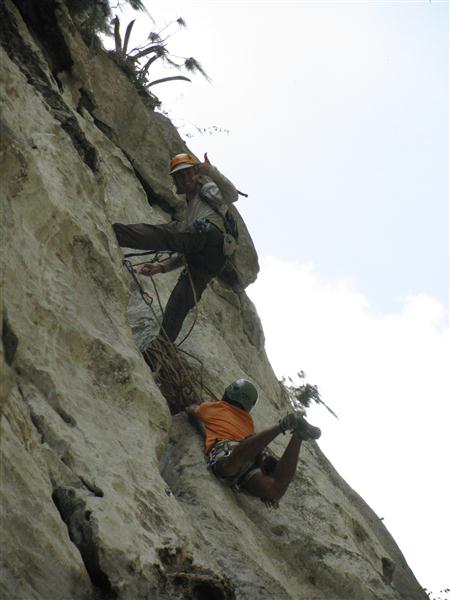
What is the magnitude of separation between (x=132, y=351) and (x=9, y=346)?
246 cm

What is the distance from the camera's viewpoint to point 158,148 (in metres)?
11.1

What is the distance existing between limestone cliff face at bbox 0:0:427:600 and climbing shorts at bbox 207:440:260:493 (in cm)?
9

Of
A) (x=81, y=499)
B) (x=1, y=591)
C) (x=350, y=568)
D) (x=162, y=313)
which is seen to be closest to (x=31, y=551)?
(x=1, y=591)

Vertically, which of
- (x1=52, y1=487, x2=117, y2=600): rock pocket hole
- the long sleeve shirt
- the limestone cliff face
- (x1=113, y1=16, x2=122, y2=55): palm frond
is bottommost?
(x1=52, y1=487, x2=117, y2=600): rock pocket hole

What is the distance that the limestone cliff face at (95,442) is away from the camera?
4.34 meters

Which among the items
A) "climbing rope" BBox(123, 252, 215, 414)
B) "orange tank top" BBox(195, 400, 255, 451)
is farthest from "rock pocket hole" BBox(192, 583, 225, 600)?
"climbing rope" BBox(123, 252, 215, 414)

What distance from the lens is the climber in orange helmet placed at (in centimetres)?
805

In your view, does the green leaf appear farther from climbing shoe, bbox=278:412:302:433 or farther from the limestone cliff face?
climbing shoe, bbox=278:412:302:433

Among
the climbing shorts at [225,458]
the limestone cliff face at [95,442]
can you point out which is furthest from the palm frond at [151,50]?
the climbing shorts at [225,458]

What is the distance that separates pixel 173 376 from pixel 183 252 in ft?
3.74

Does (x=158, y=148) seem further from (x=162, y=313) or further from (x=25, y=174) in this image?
(x=25, y=174)

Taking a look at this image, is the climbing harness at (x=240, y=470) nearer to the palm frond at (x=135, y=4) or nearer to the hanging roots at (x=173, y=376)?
the hanging roots at (x=173, y=376)

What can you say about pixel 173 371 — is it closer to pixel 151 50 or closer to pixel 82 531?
pixel 82 531

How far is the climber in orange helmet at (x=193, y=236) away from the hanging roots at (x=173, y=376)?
0.19 metres
